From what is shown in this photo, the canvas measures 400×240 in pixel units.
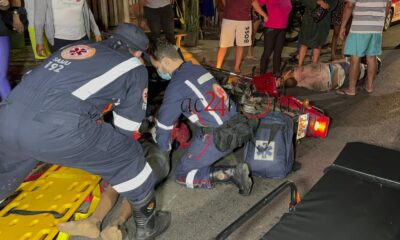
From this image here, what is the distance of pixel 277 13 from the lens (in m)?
6.09

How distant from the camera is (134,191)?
271 cm

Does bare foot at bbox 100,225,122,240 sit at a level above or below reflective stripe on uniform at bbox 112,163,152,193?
below

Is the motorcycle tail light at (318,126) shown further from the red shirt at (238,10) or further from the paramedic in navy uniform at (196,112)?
the red shirt at (238,10)

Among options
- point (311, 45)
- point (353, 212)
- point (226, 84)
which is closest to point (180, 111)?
point (226, 84)

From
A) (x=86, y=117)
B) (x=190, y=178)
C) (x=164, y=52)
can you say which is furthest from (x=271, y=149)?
(x=86, y=117)

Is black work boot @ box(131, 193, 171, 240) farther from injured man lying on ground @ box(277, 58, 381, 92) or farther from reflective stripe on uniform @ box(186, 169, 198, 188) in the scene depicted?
injured man lying on ground @ box(277, 58, 381, 92)

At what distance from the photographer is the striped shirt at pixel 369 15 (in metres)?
5.32

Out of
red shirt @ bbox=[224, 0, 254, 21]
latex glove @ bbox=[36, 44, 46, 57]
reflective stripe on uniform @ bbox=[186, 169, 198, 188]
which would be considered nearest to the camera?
reflective stripe on uniform @ bbox=[186, 169, 198, 188]

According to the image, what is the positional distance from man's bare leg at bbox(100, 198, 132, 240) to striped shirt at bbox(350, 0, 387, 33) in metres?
4.09

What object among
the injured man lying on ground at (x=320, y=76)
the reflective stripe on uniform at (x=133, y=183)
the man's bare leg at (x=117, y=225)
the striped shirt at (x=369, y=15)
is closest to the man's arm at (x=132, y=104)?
the reflective stripe on uniform at (x=133, y=183)

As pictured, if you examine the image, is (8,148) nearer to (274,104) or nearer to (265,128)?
(265,128)

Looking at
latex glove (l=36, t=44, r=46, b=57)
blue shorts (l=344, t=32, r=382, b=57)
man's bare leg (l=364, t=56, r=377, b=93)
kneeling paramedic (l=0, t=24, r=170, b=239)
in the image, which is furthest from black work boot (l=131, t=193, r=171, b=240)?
man's bare leg (l=364, t=56, r=377, b=93)

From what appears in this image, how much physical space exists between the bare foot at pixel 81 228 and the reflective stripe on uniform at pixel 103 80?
3.03 feet

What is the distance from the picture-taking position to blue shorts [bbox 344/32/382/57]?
5500 millimetres
